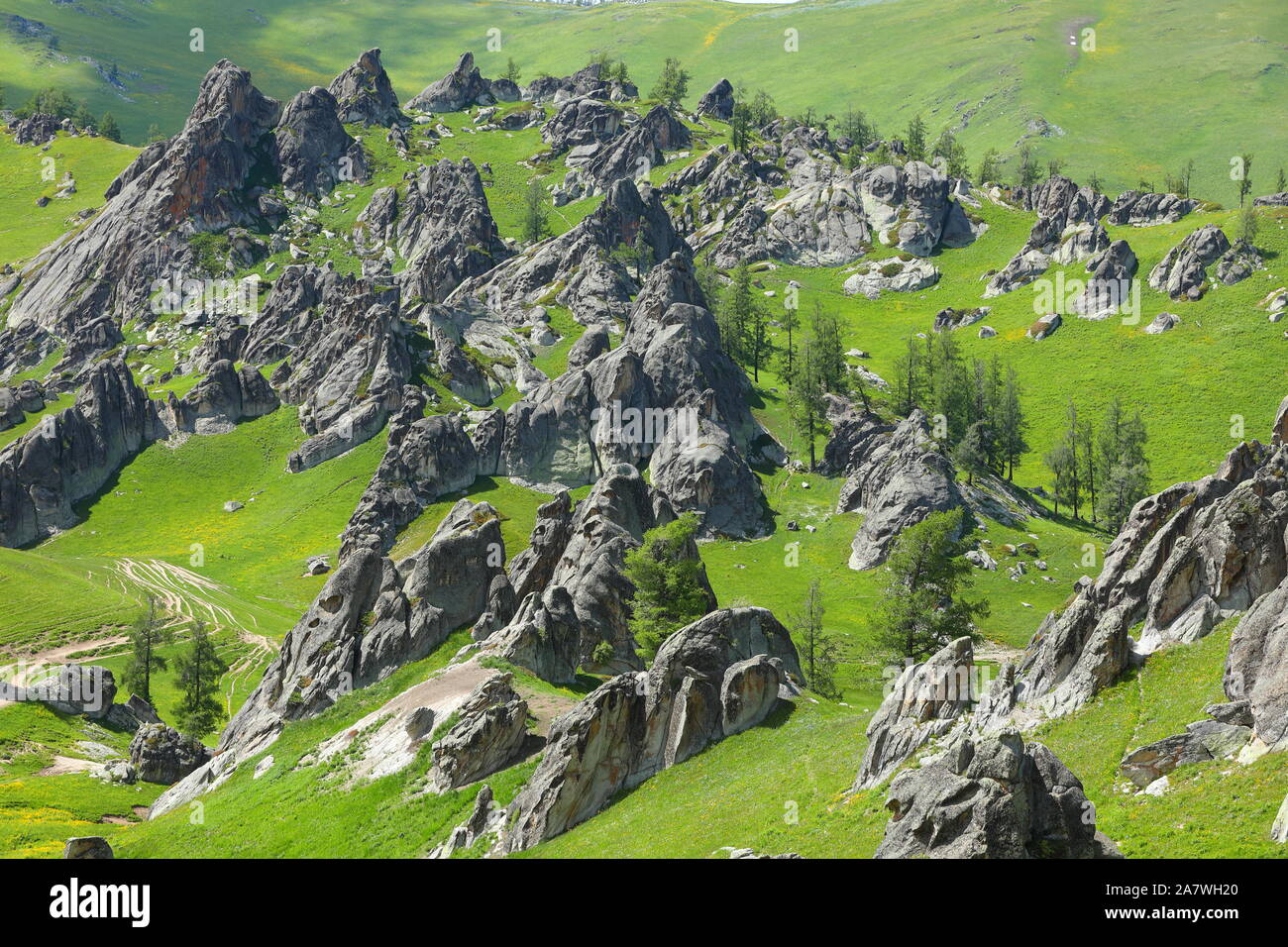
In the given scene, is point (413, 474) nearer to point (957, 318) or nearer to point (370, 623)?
point (370, 623)

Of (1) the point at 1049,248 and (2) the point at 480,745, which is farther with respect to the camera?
(1) the point at 1049,248

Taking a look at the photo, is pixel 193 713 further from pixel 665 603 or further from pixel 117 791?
pixel 665 603

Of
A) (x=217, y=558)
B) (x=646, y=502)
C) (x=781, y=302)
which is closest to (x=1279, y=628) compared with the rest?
(x=646, y=502)

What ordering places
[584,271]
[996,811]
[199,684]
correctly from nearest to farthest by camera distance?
1. [996,811]
2. [199,684]
3. [584,271]

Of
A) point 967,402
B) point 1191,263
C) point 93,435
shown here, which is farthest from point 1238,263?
point 93,435

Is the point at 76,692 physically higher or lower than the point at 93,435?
lower

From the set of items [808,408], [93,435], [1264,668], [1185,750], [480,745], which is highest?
[1264,668]

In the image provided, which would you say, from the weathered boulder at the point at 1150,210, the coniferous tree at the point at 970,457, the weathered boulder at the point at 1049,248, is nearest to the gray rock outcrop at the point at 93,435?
the coniferous tree at the point at 970,457
